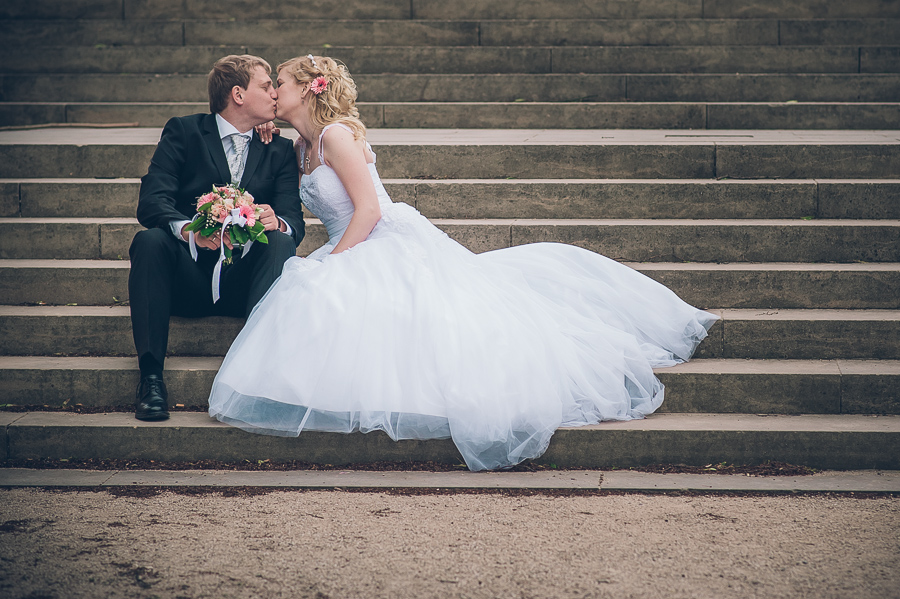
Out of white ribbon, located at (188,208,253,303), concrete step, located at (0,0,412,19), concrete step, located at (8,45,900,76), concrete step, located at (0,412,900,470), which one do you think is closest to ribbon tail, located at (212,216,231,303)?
white ribbon, located at (188,208,253,303)

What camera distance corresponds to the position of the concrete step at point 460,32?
848cm

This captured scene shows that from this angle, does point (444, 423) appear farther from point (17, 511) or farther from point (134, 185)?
point (134, 185)

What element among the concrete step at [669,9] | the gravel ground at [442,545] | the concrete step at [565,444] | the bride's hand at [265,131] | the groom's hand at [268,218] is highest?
the concrete step at [669,9]

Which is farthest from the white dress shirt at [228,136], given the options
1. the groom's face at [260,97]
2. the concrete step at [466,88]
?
the concrete step at [466,88]

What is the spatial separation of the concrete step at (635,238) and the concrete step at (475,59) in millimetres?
3237

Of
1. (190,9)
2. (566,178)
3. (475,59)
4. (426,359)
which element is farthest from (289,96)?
(190,9)

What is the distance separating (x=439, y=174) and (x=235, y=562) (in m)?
3.61

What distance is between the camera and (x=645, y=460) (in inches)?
163

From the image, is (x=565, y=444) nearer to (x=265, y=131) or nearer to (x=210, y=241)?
(x=210, y=241)

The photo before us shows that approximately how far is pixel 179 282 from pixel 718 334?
2991 millimetres

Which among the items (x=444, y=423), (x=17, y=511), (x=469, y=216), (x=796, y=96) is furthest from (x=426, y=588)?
(x=796, y=96)

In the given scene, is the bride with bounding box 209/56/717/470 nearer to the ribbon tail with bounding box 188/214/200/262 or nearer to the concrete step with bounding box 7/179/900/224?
the ribbon tail with bounding box 188/214/200/262

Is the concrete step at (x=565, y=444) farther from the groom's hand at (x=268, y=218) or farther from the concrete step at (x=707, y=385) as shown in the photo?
the groom's hand at (x=268, y=218)

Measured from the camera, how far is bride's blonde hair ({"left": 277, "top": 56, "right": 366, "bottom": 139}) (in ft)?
15.1
